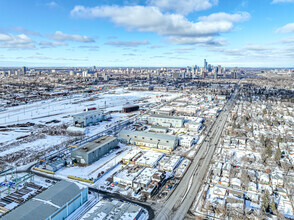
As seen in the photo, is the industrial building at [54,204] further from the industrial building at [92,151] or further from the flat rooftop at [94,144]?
the flat rooftop at [94,144]

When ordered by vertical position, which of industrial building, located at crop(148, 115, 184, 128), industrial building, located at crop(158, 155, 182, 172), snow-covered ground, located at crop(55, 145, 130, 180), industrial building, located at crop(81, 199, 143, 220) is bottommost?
snow-covered ground, located at crop(55, 145, 130, 180)

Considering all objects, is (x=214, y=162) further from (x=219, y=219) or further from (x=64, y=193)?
(x=64, y=193)

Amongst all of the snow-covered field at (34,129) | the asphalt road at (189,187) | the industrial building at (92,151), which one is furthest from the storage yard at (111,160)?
the asphalt road at (189,187)

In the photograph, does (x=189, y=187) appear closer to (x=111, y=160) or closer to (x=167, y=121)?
(x=111, y=160)

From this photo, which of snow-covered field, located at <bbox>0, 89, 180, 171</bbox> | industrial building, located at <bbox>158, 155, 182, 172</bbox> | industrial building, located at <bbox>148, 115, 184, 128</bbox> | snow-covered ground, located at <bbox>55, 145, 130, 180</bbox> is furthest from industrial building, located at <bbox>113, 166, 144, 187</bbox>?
industrial building, located at <bbox>148, 115, 184, 128</bbox>

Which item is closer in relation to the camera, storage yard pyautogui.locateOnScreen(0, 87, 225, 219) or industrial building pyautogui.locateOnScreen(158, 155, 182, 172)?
storage yard pyautogui.locateOnScreen(0, 87, 225, 219)

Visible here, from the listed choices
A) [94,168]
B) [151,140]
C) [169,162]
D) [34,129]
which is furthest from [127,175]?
[34,129]

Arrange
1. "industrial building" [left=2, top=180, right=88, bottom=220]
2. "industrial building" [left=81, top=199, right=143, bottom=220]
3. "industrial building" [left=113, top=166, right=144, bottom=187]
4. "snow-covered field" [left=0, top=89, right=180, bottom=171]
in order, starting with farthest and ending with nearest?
"snow-covered field" [left=0, top=89, right=180, bottom=171], "industrial building" [left=113, top=166, right=144, bottom=187], "industrial building" [left=81, top=199, right=143, bottom=220], "industrial building" [left=2, top=180, right=88, bottom=220]

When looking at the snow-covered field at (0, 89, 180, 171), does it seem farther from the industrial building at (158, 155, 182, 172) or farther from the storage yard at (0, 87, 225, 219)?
the industrial building at (158, 155, 182, 172)
